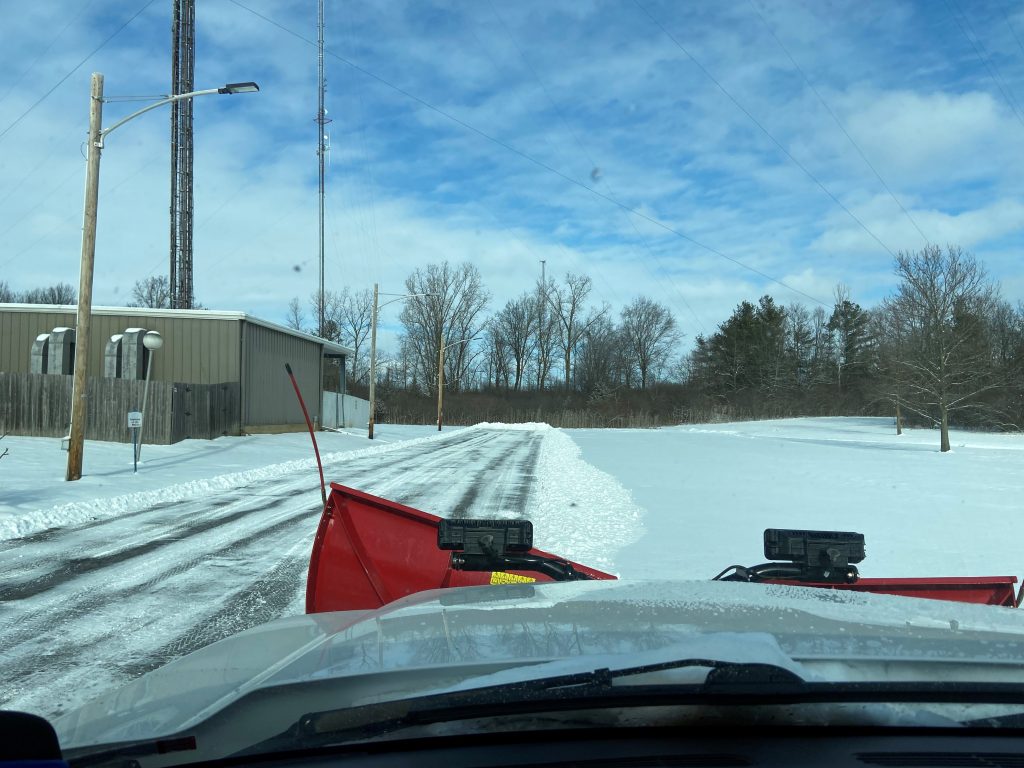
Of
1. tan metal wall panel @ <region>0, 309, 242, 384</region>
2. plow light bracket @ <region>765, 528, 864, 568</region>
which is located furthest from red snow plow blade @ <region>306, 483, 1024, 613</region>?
tan metal wall panel @ <region>0, 309, 242, 384</region>

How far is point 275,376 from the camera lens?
34312 millimetres

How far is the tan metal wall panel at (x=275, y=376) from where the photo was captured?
3117cm

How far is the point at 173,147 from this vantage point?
33.6 meters

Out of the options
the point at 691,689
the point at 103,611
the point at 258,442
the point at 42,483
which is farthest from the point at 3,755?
the point at 258,442

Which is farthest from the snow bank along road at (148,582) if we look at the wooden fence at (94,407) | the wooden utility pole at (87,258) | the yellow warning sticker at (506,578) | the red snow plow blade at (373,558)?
the wooden fence at (94,407)

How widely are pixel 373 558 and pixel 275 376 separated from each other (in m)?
31.7

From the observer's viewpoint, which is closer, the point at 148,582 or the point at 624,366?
the point at 148,582

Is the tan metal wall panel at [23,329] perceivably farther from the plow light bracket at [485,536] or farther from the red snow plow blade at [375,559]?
the plow light bracket at [485,536]

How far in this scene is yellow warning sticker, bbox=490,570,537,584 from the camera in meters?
3.93

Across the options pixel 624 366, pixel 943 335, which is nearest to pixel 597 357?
pixel 624 366

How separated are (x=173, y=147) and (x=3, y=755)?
1447 inches

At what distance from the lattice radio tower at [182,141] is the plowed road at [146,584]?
2196 cm

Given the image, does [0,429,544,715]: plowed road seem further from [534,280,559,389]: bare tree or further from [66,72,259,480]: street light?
[534,280,559,389]: bare tree

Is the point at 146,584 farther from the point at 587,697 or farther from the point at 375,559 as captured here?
the point at 587,697
